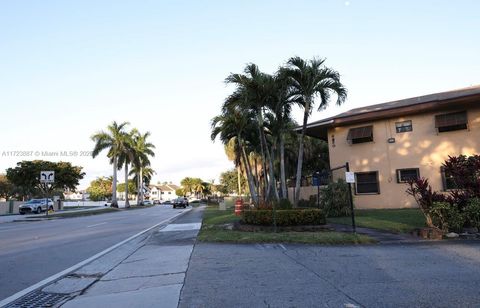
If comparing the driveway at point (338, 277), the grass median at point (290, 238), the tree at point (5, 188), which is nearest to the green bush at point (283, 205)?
the grass median at point (290, 238)

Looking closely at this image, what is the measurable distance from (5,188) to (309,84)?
76.5 metres

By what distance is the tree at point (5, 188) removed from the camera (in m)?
76.0

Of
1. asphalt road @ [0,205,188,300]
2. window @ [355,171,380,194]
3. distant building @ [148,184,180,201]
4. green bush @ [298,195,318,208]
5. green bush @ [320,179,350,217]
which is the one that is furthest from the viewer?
distant building @ [148,184,180,201]

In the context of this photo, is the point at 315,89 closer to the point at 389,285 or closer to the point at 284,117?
the point at 284,117

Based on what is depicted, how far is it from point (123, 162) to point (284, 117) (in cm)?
4485

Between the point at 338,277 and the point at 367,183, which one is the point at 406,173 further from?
the point at 338,277

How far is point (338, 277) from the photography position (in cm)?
729

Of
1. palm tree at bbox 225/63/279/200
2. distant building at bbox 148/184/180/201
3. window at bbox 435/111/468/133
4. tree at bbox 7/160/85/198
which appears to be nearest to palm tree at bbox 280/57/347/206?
palm tree at bbox 225/63/279/200

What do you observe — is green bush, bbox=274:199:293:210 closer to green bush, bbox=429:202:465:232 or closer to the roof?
green bush, bbox=429:202:465:232

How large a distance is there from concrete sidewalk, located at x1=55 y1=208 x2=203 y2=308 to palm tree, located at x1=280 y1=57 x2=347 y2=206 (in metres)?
8.13

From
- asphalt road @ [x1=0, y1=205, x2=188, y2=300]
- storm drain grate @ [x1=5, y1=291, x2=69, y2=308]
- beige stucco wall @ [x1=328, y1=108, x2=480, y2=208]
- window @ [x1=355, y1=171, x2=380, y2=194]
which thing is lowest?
storm drain grate @ [x1=5, y1=291, x2=69, y2=308]

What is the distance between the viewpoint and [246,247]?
1166cm

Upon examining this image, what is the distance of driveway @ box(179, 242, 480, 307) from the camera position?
5789mm

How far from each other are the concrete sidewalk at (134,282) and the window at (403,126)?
16.8 metres
